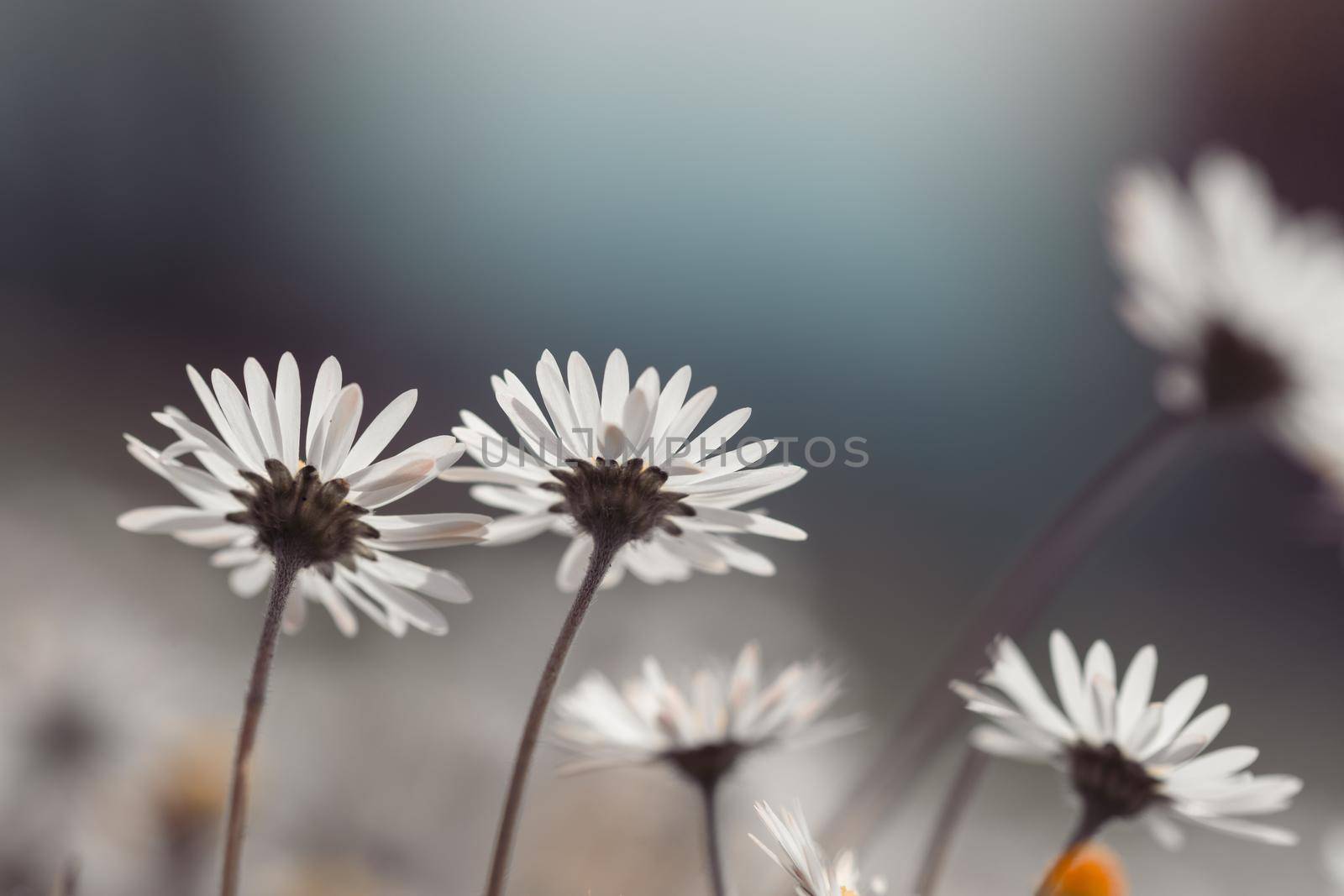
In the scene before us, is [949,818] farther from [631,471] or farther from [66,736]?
[66,736]

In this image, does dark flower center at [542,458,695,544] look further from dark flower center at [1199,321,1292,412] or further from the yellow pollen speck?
dark flower center at [1199,321,1292,412]

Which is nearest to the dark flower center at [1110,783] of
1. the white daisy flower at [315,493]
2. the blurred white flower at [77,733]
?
the white daisy flower at [315,493]

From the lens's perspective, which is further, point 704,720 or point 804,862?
A: point 704,720

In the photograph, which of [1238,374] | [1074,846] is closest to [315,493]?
[1074,846]

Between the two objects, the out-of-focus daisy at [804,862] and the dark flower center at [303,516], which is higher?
the dark flower center at [303,516]

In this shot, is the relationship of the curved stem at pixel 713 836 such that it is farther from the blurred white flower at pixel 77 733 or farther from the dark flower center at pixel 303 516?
the blurred white flower at pixel 77 733
